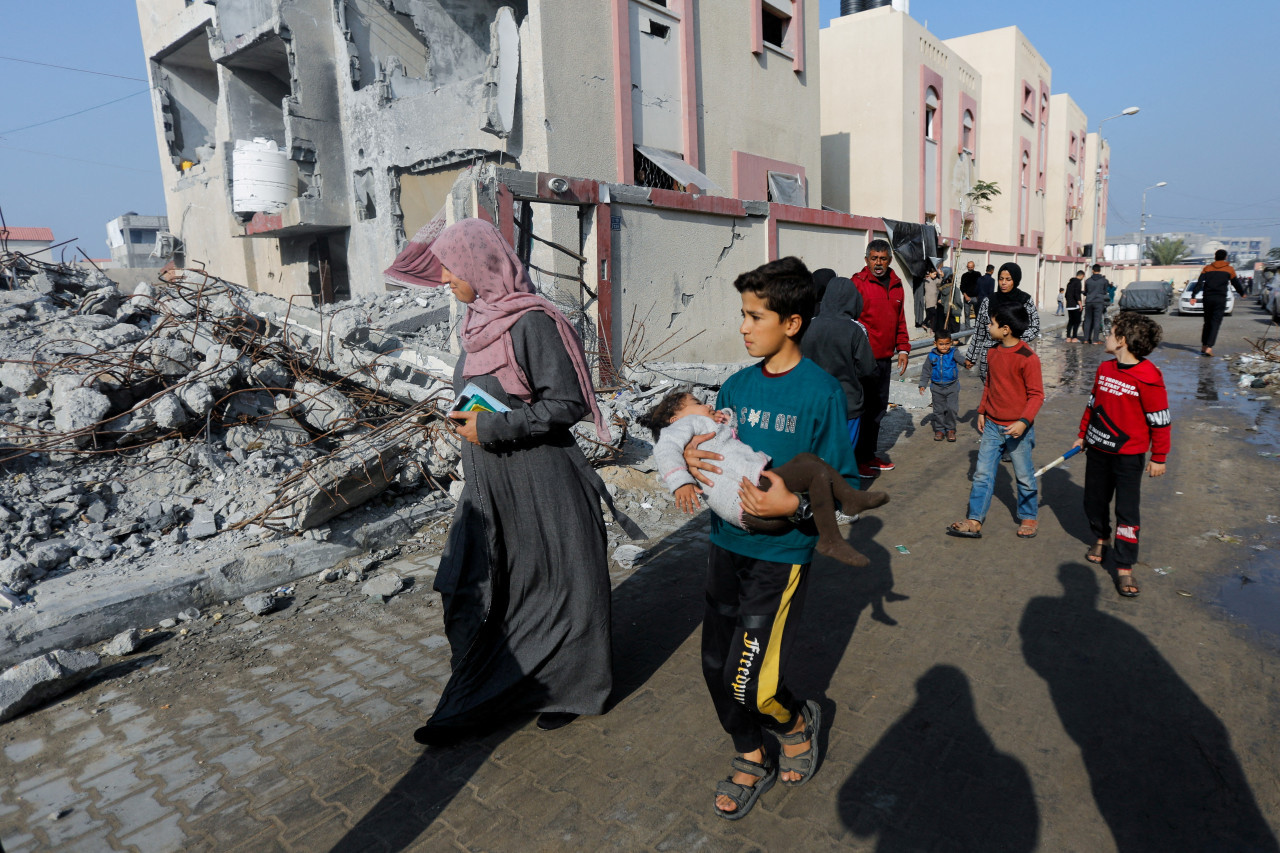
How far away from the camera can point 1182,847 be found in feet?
6.75

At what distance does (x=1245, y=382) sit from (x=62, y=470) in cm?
1347

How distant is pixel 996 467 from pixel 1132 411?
→ 94 cm

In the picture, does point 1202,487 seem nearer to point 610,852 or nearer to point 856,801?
point 856,801

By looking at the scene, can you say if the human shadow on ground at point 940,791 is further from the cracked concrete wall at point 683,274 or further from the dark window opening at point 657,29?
the dark window opening at point 657,29

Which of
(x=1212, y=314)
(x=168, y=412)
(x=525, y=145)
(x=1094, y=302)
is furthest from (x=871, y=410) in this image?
(x=1094, y=302)

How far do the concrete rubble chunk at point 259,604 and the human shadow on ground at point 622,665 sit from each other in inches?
67.8

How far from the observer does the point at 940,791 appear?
2.31m

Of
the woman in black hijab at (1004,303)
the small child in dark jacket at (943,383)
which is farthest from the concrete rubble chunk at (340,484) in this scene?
the small child in dark jacket at (943,383)

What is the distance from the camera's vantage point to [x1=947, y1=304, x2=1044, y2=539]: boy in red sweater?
14.4 ft

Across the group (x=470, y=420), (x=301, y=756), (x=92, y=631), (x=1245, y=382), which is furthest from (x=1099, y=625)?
(x=1245, y=382)

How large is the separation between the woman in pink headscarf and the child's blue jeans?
9.84ft

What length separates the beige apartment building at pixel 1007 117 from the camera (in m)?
25.0

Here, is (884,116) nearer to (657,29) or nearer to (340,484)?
(657,29)

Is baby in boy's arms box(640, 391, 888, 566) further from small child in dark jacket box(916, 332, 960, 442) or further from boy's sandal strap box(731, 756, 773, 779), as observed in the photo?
small child in dark jacket box(916, 332, 960, 442)
